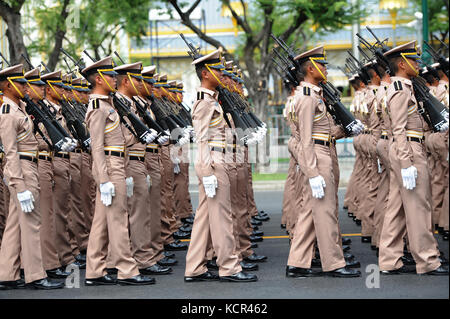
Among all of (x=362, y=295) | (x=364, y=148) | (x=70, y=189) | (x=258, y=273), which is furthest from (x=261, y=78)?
(x=362, y=295)

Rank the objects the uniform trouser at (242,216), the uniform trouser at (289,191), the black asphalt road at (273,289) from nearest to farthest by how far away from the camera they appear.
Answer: the black asphalt road at (273,289) < the uniform trouser at (242,216) < the uniform trouser at (289,191)

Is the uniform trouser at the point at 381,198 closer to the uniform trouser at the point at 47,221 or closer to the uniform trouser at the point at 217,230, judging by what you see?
the uniform trouser at the point at 217,230

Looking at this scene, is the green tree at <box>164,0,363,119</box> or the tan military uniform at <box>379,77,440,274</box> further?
the green tree at <box>164,0,363,119</box>

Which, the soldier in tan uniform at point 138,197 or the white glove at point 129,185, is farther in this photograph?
the soldier in tan uniform at point 138,197

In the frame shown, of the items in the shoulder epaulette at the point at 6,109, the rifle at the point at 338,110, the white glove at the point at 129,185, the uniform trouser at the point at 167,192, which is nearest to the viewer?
the shoulder epaulette at the point at 6,109

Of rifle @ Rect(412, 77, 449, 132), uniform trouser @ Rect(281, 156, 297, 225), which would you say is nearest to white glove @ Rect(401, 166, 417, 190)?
rifle @ Rect(412, 77, 449, 132)

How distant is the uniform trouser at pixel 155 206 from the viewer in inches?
342

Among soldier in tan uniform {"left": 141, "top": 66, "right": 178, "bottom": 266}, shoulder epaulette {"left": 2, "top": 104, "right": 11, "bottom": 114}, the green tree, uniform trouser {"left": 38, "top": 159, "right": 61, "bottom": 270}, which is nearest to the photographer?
shoulder epaulette {"left": 2, "top": 104, "right": 11, "bottom": 114}

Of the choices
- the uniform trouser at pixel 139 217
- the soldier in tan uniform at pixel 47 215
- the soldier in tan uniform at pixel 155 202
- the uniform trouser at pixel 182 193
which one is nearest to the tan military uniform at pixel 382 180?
the soldier in tan uniform at pixel 155 202

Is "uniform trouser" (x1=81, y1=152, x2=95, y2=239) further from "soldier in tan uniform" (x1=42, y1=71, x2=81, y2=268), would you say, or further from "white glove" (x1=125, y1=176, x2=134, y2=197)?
"white glove" (x1=125, y1=176, x2=134, y2=197)

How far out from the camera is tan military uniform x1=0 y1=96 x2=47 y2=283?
7.21 m

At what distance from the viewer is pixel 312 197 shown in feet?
24.6

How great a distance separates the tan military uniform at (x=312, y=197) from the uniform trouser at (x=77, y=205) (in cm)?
323

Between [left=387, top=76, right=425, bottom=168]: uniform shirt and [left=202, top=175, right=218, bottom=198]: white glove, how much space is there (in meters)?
1.80
